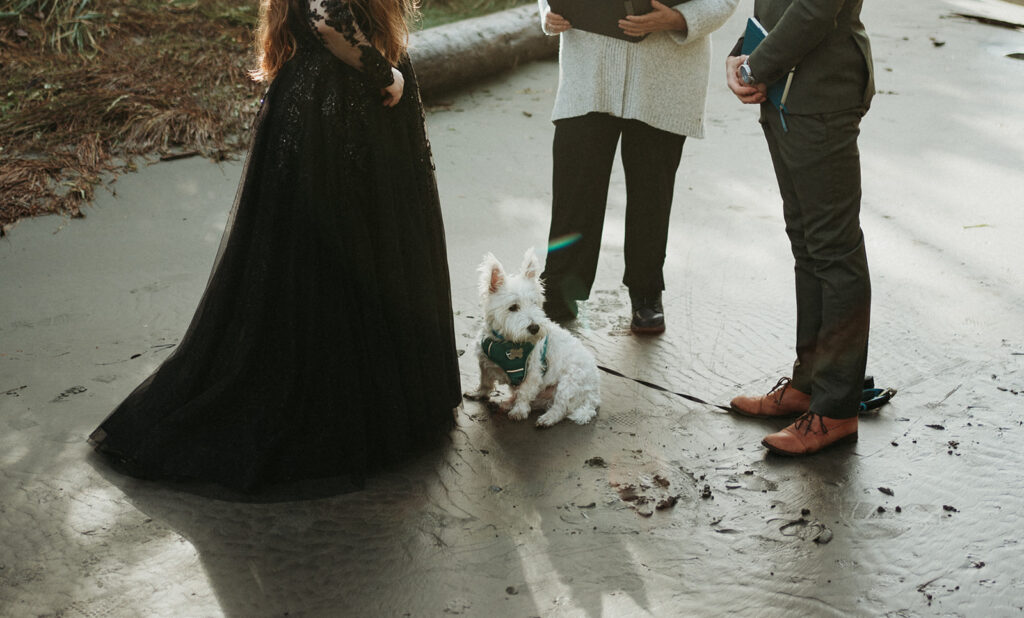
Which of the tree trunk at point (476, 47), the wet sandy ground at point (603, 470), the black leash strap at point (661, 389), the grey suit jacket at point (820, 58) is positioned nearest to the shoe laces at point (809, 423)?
the wet sandy ground at point (603, 470)

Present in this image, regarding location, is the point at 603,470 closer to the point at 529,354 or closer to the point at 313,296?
the point at 529,354

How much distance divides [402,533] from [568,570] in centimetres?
57

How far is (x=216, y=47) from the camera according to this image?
26.4 ft

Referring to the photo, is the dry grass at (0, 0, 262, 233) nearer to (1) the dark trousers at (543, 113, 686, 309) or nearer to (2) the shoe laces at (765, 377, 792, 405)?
(1) the dark trousers at (543, 113, 686, 309)

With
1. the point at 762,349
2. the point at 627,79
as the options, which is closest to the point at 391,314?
the point at 627,79

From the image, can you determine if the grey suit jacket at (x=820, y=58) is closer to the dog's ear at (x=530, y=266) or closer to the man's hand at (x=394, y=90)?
the dog's ear at (x=530, y=266)

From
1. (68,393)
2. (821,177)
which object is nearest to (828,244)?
(821,177)

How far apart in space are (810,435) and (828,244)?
735mm

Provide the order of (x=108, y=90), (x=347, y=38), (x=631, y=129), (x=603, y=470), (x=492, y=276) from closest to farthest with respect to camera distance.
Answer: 1. (x=347, y=38)
2. (x=603, y=470)
3. (x=492, y=276)
4. (x=631, y=129)
5. (x=108, y=90)

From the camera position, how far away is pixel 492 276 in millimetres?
3461

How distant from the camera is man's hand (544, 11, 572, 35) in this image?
13.2 feet

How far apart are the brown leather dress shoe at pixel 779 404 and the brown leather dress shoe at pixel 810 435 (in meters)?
0.24

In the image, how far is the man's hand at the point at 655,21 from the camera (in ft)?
12.7

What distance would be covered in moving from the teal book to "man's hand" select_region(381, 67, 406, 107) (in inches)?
49.9
